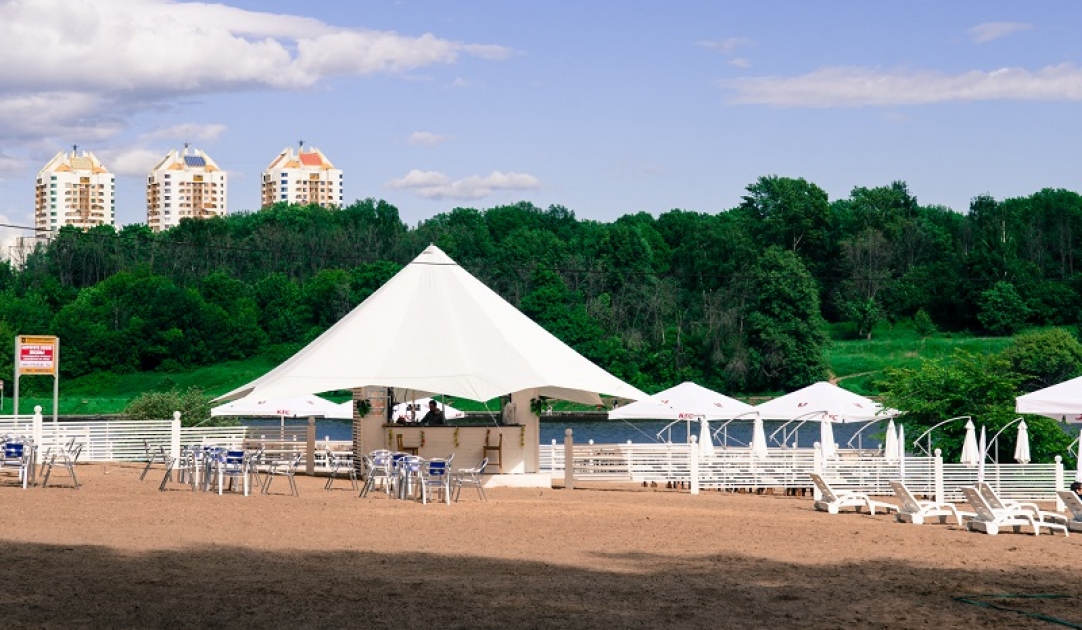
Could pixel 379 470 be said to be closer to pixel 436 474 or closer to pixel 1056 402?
pixel 436 474

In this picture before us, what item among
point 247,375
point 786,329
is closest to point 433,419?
point 247,375

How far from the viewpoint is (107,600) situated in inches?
475

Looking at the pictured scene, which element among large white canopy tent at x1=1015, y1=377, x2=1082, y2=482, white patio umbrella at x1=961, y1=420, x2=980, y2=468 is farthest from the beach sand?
white patio umbrella at x1=961, y1=420, x2=980, y2=468

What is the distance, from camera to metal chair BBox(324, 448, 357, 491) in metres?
26.6

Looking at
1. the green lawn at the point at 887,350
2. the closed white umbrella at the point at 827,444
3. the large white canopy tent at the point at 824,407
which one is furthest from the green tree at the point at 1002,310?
the closed white umbrella at the point at 827,444

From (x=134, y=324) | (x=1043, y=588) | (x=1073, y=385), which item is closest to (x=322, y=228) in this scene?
(x=134, y=324)

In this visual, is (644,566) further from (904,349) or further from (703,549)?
(904,349)

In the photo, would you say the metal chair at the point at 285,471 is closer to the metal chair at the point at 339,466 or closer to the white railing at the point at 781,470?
the metal chair at the point at 339,466

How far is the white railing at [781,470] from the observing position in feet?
92.5

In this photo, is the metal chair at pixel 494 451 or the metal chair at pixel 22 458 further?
the metal chair at pixel 494 451

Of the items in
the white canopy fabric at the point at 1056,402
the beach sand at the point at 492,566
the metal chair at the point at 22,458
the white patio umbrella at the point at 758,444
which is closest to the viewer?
the beach sand at the point at 492,566

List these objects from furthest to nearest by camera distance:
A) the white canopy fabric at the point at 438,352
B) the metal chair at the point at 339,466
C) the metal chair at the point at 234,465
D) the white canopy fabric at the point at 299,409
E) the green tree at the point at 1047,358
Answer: the green tree at the point at 1047,358, the white canopy fabric at the point at 299,409, the white canopy fabric at the point at 438,352, the metal chair at the point at 339,466, the metal chair at the point at 234,465

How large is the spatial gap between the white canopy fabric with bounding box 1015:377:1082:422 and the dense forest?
61741 mm

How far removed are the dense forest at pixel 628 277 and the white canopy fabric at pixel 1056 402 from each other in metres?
61.7
